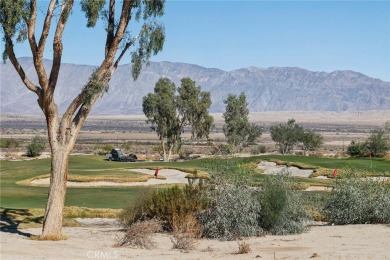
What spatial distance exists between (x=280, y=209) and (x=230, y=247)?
10.6 ft

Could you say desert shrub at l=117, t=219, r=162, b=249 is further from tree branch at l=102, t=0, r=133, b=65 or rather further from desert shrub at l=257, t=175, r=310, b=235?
tree branch at l=102, t=0, r=133, b=65

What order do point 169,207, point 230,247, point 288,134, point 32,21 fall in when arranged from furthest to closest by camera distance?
point 288,134 → point 169,207 → point 32,21 → point 230,247

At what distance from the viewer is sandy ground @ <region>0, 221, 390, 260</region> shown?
668 inches

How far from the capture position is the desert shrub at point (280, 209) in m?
22.2

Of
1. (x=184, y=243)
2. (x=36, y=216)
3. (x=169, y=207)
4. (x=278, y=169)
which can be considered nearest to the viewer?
(x=184, y=243)

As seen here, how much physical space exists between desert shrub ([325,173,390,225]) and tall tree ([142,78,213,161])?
53.4 meters

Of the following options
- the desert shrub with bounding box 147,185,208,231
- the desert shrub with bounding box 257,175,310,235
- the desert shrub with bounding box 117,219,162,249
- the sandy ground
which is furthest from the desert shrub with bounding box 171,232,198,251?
the desert shrub with bounding box 257,175,310,235

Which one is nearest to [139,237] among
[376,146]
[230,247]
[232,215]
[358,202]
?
[230,247]

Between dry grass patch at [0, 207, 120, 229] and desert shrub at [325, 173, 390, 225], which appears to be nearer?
desert shrub at [325, 173, 390, 225]

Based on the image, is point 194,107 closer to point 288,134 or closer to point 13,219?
point 288,134

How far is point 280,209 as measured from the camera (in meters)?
22.3

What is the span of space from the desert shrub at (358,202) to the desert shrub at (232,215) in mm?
3899

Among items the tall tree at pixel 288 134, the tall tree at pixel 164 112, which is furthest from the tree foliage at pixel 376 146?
the tall tree at pixel 164 112

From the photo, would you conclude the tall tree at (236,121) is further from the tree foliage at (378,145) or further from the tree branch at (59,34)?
the tree branch at (59,34)
